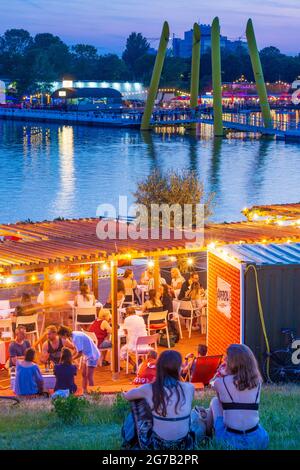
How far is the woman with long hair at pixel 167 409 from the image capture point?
5.30 metres

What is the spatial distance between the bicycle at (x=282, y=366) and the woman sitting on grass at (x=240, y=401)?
12.6 feet

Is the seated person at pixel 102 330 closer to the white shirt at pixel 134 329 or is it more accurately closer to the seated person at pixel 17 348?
the white shirt at pixel 134 329

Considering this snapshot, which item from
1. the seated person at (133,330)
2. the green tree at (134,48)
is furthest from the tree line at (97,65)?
the seated person at (133,330)

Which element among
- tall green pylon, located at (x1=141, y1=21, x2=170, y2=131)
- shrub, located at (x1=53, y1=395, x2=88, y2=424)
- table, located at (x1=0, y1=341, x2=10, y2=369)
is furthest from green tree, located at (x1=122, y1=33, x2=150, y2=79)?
shrub, located at (x1=53, y1=395, x2=88, y2=424)

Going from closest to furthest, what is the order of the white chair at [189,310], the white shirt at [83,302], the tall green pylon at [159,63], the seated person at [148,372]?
the seated person at [148,372]
the white shirt at [83,302]
the white chair at [189,310]
the tall green pylon at [159,63]

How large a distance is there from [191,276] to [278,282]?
3718 millimetres

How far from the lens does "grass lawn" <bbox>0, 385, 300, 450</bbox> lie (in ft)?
19.1

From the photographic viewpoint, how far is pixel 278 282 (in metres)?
9.34

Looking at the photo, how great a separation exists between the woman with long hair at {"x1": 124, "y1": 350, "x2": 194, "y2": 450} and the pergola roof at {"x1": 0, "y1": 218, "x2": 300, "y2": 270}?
5005mm

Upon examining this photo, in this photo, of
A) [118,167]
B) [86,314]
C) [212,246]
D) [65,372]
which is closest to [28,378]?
[65,372]

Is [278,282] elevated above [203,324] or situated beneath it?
elevated above

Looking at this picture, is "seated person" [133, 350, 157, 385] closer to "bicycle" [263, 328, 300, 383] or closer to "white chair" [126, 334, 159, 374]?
"white chair" [126, 334, 159, 374]
